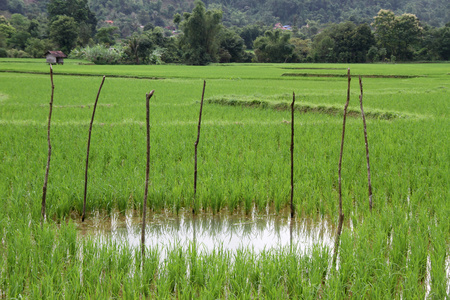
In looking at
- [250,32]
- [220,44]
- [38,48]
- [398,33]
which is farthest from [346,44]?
[38,48]

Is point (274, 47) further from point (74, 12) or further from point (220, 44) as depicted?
point (74, 12)

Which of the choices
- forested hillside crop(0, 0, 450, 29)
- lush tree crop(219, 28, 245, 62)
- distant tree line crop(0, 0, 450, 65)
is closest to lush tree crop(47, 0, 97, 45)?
distant tree line crop(0, 0, 450, 65)

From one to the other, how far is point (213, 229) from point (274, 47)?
44.2 metres

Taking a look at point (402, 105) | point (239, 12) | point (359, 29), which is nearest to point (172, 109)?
point (402, 105)

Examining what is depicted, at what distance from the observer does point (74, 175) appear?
4.48 meters

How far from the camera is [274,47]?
45.7 m

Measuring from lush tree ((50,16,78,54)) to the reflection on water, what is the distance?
43.2m

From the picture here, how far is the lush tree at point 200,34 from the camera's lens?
4138 centimetres

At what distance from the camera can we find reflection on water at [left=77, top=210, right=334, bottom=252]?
3.28m

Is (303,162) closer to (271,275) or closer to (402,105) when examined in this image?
(271,275)

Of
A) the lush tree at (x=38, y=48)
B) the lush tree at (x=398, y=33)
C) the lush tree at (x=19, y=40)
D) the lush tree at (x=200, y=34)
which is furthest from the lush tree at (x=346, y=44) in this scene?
the lush tree at (x=19, y=40)

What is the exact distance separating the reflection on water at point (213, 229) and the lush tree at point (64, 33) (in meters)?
43.2

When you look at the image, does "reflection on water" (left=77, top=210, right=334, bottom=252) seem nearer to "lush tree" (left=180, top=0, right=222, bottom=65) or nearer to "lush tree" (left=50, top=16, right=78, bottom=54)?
"lush tree" (left=180, top=0, right=222, bottom=65)

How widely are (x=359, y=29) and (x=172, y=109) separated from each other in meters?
37.6
